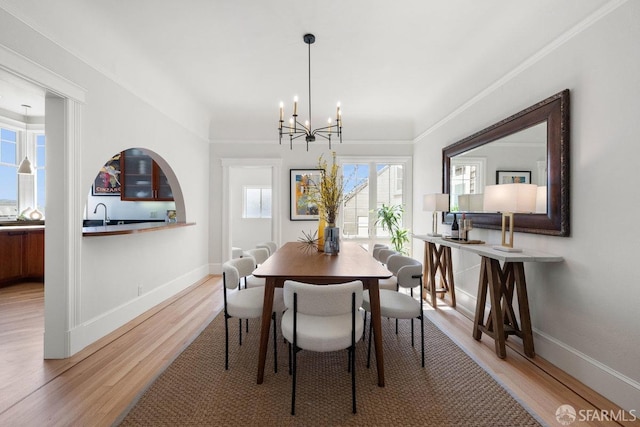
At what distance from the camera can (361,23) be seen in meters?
2.56

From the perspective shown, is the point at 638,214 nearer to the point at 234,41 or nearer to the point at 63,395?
the point at 234,41

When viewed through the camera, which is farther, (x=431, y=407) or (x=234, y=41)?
(x=234, y=41)

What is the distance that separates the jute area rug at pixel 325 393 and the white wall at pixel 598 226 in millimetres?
655

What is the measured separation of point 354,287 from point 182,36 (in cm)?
288

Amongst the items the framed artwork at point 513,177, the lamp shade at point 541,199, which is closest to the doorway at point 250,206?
the framed artwork at point 513,177

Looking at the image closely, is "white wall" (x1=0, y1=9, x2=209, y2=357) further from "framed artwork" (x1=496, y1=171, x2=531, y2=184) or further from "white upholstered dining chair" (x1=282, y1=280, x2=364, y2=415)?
"framed artwork" (x1=496, y1=171, x2=531, y2=184)

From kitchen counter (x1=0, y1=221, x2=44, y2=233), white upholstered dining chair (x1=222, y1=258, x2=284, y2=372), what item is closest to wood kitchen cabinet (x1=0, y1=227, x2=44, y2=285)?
kitchen counter (x1=0, y1=221, x2=44, y2=233)

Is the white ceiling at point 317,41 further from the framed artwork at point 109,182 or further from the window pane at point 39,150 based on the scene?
the framed artwork at point 109,182

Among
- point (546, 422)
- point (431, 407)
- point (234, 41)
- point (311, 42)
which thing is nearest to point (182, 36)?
point (234, 41)

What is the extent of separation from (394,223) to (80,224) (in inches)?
172

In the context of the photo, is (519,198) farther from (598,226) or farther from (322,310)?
(322,310)

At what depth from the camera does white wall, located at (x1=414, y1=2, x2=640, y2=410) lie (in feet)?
5.58

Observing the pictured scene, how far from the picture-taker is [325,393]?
1.88 metres

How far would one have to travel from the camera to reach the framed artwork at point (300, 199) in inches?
207
